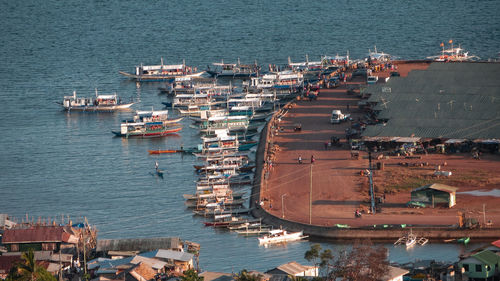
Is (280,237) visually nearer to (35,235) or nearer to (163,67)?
(35,235)

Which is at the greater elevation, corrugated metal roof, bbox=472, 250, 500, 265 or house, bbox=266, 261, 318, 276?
corrugated metal roof, bbox=472, 250, 500, 265

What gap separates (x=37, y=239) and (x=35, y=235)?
0.27m

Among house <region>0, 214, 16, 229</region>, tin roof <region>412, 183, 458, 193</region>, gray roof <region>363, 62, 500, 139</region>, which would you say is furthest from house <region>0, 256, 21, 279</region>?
gray roof <region>363, 62, 500, 139</region>

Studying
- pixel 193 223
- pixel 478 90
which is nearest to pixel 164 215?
pixel 193 223

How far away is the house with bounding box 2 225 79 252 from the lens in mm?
63406

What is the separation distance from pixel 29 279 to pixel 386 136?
33572 millimetres

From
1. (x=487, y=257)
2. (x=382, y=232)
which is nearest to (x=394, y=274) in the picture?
(x=487, y=257)

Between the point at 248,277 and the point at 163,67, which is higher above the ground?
the point at 163,67

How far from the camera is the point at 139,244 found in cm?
6206

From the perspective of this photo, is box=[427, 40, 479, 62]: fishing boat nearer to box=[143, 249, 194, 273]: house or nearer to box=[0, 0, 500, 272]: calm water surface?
box=[0, 0, 500, 272]: calm water surface

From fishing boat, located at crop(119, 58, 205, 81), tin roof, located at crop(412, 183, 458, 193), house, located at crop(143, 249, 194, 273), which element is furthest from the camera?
fishing boat, located at crop(119, 58, 205, 81)

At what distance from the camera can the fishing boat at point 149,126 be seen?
94750 mm

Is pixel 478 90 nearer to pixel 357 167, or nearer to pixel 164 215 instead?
pixel 357 167

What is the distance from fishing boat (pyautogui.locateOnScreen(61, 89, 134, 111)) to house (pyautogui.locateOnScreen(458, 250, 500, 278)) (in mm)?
55857
